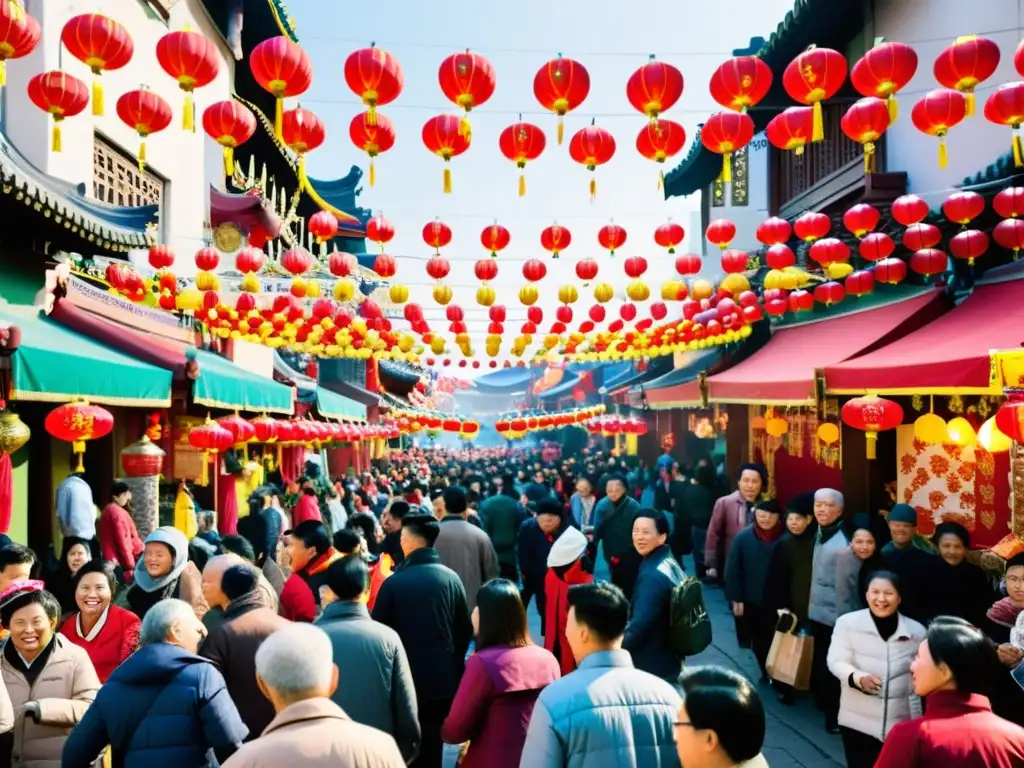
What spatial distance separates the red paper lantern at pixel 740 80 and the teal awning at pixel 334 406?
1474 cm

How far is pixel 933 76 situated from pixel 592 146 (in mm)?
5977

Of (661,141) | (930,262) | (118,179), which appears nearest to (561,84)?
(661,141)

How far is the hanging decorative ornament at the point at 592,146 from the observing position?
24.0ft

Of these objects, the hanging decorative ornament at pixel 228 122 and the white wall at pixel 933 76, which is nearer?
the hanging decorative ornament at pixel 228 122

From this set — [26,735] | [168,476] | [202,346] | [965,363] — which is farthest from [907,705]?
[202,346]

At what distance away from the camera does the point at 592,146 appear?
7.32 metres

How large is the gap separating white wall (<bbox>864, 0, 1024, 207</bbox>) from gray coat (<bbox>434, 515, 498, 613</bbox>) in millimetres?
7251

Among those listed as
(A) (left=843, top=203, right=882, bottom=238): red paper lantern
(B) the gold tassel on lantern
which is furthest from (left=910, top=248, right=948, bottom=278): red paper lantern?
(B) the gold tassel on lantern

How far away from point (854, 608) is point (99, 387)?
704 centimetres

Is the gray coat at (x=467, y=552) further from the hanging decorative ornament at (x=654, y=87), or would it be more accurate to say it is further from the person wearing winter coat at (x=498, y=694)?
the hanging decorative ornament at (x=654, y=87)

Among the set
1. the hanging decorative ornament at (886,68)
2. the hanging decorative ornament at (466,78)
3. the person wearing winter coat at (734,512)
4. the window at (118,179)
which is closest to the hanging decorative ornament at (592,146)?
the hanging decorative ornament at (466,78)

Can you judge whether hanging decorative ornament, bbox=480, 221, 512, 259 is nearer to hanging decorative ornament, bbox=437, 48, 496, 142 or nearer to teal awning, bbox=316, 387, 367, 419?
hanging decorative ornament, bbox=437, 48, 496, 142

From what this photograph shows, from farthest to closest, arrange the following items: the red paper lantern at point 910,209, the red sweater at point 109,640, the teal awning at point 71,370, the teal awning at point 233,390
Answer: the teal awning at point 233,390 < the red paper lantern at point 910,209 < the teal awning at point 71,370 < the red sweater at point 109,640

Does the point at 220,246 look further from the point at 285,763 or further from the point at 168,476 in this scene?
the point at 285,763
